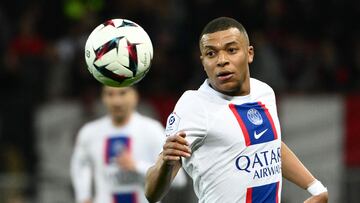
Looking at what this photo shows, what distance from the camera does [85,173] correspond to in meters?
9.78

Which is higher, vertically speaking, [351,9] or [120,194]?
[351,9]

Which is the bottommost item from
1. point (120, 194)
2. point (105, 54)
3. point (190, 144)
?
point (120, 194)

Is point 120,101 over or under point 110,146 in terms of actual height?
over

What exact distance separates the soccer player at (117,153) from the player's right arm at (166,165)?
361 cm

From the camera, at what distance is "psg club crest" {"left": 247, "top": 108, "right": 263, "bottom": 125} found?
20.2ft

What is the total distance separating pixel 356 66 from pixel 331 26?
87 cm

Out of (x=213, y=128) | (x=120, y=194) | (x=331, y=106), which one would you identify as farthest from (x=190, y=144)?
(x=331, y=106)

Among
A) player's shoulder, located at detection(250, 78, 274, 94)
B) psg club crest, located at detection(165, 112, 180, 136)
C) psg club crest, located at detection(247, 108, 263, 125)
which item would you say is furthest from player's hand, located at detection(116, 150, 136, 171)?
psg club crest, located at detection(165, 112, 180, 136)

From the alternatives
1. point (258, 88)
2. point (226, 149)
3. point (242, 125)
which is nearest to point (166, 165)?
point (226, 149)

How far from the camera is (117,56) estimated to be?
650 centimetres

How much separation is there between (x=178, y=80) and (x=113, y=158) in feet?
12.1

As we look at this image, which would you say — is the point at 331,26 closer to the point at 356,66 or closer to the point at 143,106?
the point at 356,66

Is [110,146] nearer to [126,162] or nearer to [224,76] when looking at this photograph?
[126,162]

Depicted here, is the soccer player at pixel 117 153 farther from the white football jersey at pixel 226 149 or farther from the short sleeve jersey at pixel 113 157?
the white football jersey at pixel 226 149
